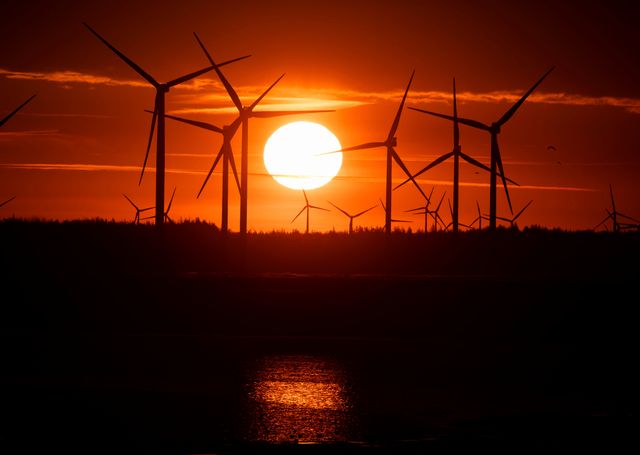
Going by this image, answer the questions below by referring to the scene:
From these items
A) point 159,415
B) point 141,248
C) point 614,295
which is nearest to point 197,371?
point 159,415

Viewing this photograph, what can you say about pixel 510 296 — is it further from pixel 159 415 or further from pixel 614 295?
pixel 159 415

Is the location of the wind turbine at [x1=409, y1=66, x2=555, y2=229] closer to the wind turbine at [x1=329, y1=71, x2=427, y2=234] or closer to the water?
the wind turbine at [x1=329, y1=71, x2=427, y2=234]

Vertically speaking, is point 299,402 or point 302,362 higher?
point 302,362

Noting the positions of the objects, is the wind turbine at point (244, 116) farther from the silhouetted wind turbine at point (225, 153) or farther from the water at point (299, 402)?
the water at point (299, 402)

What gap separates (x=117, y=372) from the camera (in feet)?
88.0

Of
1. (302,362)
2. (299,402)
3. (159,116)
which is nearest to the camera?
(299,402)

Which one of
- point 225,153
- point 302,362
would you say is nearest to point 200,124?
point 225,153

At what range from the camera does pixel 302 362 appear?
30000 mm

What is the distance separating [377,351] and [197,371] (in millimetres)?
8479

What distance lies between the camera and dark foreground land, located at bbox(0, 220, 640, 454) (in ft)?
59.6

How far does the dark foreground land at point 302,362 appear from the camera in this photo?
18.2m

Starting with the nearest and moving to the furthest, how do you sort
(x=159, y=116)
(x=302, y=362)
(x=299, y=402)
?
(x=299, y=402) → (x=302, y=362) → (x=159, y=116)

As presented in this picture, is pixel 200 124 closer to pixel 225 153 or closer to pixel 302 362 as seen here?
pixel 225 153

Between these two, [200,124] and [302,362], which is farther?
[200,124]
